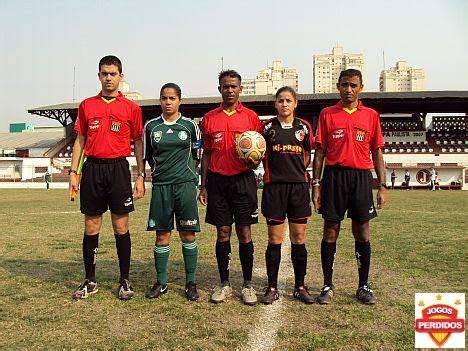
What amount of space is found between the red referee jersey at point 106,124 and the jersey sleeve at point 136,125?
1cm

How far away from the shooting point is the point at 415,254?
19.7 ft

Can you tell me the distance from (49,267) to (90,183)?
1866 millimetres

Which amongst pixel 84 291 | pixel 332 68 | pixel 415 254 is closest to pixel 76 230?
pixel 84 291

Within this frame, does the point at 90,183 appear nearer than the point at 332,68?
Yes

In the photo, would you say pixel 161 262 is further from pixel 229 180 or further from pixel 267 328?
pixel 267 328

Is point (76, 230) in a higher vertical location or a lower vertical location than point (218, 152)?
lower

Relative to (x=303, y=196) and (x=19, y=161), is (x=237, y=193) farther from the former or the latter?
(x=19, y=161)

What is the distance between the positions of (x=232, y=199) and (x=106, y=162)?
131 centimetres

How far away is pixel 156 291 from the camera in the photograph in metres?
4.07

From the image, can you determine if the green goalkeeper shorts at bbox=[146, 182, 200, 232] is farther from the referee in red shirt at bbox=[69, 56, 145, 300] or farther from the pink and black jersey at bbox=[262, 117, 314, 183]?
the pink and black jersey at bbox=[262, 117, 314, 183]

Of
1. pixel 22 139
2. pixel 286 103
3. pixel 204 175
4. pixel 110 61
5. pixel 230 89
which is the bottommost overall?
pixel 204 175

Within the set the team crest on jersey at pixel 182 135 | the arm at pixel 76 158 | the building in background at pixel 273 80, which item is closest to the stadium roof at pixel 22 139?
the building in background at pixel 273 80

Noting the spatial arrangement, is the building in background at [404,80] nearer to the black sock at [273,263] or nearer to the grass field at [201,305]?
the grass field at [201,305]

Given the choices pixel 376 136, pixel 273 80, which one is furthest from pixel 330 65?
pixel 376 136
